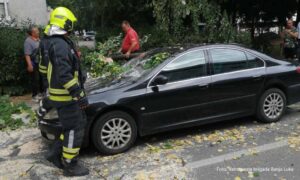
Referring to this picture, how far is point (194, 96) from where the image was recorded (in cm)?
608

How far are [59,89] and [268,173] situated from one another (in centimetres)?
264

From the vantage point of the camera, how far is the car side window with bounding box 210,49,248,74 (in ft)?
20.9

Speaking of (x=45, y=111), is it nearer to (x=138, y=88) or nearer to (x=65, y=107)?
(x=65, y=107)

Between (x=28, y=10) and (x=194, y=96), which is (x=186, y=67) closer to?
(x=194, y=96)

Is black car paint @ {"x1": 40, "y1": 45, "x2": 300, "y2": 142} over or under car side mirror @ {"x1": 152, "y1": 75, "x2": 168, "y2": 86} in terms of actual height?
under

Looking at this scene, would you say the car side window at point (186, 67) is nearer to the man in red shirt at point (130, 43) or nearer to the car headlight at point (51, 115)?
the car headlight at point (51, 115)

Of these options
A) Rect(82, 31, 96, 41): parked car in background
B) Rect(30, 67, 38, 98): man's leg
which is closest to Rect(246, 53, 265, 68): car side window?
Rect(30, 67, 38, 98): man's leg

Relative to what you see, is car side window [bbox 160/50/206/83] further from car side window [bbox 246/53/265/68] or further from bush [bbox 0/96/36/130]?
bush [bbox 0/96/36/130]

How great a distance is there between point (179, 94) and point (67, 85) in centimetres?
193

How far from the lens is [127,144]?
224 inches

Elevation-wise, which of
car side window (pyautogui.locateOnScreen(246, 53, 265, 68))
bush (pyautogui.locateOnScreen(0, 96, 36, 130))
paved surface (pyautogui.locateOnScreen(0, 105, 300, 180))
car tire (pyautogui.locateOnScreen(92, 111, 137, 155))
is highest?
car side window (pyautogui.locateOnScreen(246, 53, 265, 68))

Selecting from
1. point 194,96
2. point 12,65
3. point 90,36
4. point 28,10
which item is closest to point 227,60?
point 194,96

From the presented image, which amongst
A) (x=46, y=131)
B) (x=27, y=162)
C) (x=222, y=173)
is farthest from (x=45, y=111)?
(x=222, y=173)

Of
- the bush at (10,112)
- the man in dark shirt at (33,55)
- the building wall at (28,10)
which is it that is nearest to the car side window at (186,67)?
the bush at (10,112)
